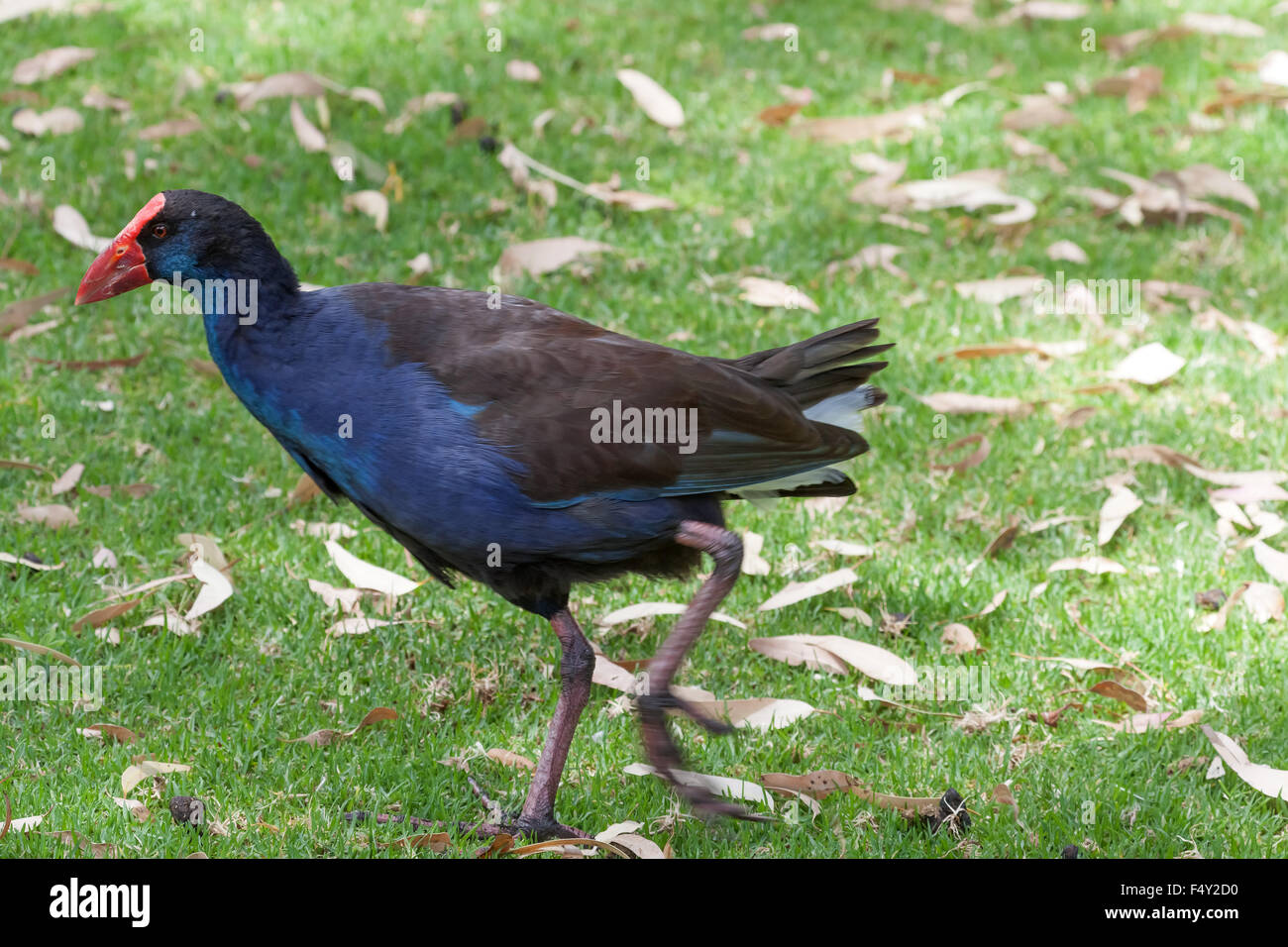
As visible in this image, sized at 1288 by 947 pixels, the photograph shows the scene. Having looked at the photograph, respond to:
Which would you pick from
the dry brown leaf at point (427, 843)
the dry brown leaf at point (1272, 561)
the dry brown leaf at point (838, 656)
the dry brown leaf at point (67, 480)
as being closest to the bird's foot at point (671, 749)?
the dry brown leaf at point (427, 843)

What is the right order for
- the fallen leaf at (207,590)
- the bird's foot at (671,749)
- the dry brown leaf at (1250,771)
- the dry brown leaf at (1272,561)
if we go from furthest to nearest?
the dry brown leaf at (1272,561), the fallen leaf at (207,590), the dry brown leaf at (1250,771), the bird's foot at (671,749)

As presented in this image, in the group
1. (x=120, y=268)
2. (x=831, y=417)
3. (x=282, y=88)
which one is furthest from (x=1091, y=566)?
(x=282, y=88)

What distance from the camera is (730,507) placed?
5465 mm

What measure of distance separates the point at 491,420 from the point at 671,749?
893mm

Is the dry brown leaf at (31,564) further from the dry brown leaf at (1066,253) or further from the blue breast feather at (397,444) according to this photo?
the dry brown leaf at (1066,253)

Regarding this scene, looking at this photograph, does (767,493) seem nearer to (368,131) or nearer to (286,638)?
(286,638)

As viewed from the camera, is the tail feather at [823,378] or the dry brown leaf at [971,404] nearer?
the tail feather at [823,378]

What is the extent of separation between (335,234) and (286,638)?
2746 millimetres

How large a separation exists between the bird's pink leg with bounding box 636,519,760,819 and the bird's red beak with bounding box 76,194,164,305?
1527mm

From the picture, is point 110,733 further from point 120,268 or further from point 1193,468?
point 1193,468

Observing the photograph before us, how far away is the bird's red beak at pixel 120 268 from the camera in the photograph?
3723mm

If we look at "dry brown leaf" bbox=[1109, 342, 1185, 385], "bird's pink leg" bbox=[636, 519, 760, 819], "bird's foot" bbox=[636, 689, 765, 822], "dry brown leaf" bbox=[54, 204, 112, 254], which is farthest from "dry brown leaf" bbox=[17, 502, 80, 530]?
"dry brown leaf" bbox=[1109, 342, 1185, 385]

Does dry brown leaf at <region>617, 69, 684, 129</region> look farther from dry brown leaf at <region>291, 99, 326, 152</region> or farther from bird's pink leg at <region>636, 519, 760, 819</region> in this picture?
bird's pink leg at <region>636, 519, 760, 819</region>

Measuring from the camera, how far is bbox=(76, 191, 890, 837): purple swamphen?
3541 millimetres
